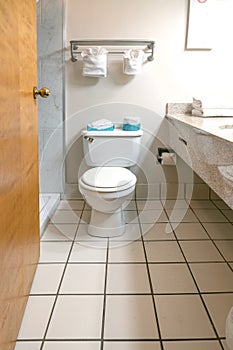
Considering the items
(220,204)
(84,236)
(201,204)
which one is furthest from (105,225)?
(220,204)

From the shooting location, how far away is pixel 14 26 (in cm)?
105

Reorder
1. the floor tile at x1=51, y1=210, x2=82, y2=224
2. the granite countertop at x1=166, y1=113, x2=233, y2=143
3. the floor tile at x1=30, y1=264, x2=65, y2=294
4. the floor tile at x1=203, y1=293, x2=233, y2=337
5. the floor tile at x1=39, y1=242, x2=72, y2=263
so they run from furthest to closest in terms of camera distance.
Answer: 1. the floor tile at x1=51, y1=210, x2=82, y2=224
2. the floor tile at x1=39, y1=242, x2=72, y2=263
3. the floor tile at x1=30, y1=264, x2=65, y2=294
4. the granite countertop at x1=166, y1=113, x2=233, y2=143
5. the floor tile at x1=203, y1=293, x2=233, y2=337

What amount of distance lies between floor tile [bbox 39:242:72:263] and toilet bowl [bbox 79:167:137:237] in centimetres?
23

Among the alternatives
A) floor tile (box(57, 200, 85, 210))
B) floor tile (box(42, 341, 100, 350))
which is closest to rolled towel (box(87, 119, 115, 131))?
floor tile (box(57, 200, 85, 210))

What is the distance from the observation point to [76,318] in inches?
50.8

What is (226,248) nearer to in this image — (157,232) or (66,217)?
(157,232)

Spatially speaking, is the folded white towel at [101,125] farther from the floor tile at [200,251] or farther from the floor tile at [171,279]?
the floor tile at [171,279]

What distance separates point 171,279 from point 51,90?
1668 millimetres

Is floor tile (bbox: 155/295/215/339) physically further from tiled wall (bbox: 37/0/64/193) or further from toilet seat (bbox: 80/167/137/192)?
tiled wall (bbox: 37/0/64/193)

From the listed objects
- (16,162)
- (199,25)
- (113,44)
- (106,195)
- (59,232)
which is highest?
(199,25)

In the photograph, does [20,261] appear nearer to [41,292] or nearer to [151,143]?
[41,292]

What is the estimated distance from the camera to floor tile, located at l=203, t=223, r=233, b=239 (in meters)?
2.07

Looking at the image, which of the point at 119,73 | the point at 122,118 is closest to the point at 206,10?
the point at 119,73

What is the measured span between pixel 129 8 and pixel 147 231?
162 cm
